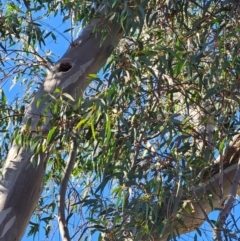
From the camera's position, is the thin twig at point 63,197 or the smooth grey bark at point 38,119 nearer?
the smooth grey bark at point 38,119

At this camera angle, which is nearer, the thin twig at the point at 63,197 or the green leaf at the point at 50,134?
the green leaf at the point at 50,134

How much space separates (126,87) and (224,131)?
1.62ft

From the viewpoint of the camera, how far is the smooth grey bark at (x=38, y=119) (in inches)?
140

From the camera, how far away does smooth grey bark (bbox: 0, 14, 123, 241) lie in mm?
3549

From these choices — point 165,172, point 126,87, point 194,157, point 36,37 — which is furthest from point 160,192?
point 36,37

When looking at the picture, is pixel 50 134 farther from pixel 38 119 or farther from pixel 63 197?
pixel 63 197

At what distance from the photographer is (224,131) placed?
3520 mm

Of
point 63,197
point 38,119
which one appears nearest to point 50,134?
point 38,119

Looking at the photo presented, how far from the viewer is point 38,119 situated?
3.81 meters

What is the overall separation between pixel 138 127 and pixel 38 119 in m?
0.55

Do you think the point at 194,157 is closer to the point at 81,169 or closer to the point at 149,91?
the point at 149,91

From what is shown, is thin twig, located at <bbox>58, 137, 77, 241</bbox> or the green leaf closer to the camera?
the green leaf

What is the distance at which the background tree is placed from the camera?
3.31 metres

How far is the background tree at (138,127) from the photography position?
331cm
